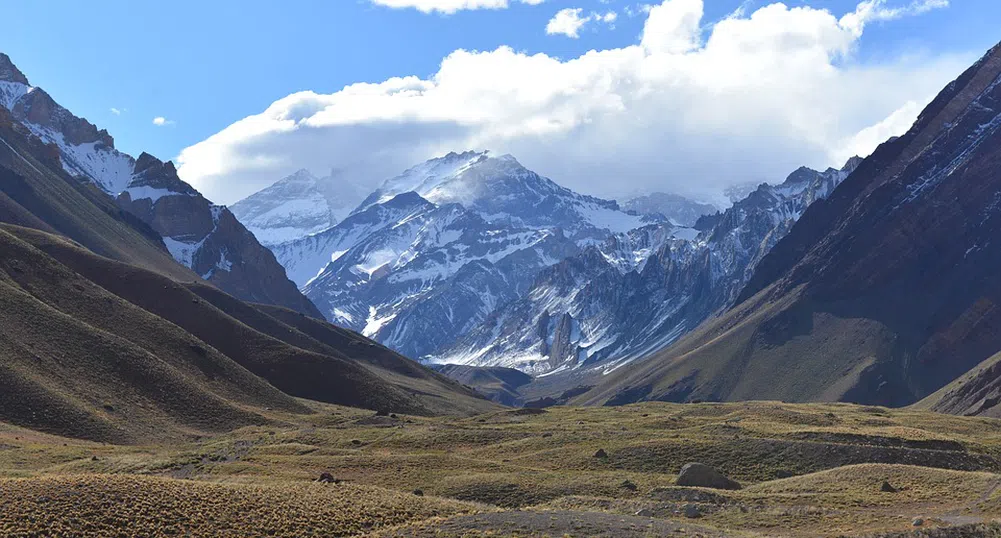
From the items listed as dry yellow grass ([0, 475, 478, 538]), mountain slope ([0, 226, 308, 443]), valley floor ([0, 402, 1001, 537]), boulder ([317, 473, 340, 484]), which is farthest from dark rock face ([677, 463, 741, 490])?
mountain slope ([0, 226, 308, 443])

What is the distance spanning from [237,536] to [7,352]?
101 metres

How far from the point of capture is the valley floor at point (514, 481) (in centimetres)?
5381

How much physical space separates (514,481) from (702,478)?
14953mm

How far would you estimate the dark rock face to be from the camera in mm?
80438

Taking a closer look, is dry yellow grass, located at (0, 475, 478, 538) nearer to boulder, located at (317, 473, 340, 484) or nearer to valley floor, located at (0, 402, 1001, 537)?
valley floor, located at (0, 402, 1001, 537)

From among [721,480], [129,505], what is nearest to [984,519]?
[721,480]

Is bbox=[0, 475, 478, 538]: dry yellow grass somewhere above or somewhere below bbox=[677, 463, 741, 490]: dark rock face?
above

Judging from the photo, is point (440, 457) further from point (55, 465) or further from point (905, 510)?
point (905, 510)

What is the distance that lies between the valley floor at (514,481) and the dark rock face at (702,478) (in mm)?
1869

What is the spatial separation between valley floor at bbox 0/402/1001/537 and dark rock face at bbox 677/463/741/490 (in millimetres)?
1869

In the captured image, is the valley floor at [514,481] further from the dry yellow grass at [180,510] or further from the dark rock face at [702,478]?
the dark rock face at [702,478]

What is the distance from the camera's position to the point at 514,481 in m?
81.9

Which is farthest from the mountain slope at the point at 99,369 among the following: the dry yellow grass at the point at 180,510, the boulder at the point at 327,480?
the dry yellow grass at the point at 180,510

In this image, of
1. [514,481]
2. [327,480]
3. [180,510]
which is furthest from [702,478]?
[180,510]
